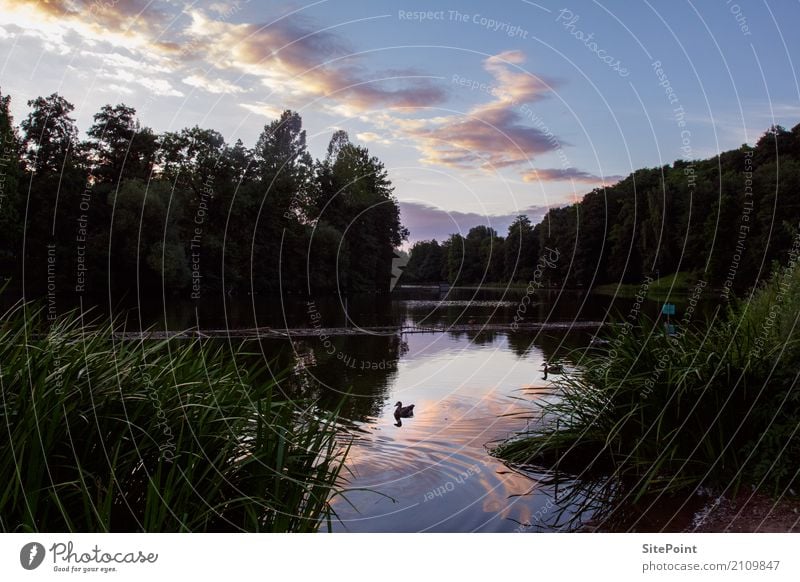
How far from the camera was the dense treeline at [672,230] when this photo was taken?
29172 millimetres

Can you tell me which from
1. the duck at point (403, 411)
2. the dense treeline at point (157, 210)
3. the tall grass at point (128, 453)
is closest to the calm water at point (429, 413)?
the duck at point (403, 411)

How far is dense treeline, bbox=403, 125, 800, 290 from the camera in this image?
2917cm

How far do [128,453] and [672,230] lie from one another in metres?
52.2

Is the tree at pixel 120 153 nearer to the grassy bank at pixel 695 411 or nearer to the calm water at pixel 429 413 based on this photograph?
the calm water at pixel 429 413

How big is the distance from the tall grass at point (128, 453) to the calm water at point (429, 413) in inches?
30.0

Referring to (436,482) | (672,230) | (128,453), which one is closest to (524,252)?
(672,230)

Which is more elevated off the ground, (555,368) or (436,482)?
(555,368)

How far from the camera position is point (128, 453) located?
3674 mm

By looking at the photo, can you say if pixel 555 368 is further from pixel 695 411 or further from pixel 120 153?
pixel 120 153

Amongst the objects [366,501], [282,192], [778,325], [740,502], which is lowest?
[366,501]
